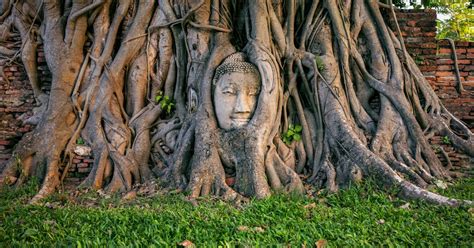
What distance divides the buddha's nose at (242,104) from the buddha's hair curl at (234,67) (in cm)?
28

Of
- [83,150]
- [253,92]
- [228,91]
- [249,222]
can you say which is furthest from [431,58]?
[83,150]

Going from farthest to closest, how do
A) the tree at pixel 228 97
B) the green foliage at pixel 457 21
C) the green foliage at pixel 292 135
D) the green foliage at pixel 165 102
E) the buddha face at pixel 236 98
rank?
the green foliage at pixel 457 21 < the green foliage at pixel 165 102 < the green foliage at pixel 292 135 < the buddha face at pixel 236 98 < the tree at pixel 228 97

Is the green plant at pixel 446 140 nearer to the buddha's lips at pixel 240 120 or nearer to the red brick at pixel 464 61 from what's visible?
Answer: the red brick at pixel 464 61

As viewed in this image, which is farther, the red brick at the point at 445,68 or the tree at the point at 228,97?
the red brick at the point at 445,68

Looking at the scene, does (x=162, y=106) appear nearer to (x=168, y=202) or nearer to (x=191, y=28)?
(x=191, y=28)

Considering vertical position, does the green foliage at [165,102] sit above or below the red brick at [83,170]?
above

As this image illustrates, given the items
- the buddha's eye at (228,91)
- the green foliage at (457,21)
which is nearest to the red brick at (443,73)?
the buddha's eye at (228,91)

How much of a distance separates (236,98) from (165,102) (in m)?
1.00

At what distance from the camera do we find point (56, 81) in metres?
4.62

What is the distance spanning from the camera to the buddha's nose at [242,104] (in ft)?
13.2

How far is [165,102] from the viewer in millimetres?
4629

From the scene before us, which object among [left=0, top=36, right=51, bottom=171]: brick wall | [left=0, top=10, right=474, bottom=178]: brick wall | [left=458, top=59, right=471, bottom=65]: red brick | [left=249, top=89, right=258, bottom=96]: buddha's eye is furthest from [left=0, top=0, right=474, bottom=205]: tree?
[left=458, top=59, right=471, bottom=65]: red brick

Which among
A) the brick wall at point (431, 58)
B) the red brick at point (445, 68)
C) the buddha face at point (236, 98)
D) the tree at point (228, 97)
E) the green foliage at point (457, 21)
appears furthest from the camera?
the green foliage at point (457, 21)

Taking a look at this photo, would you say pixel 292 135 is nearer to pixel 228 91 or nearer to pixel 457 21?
pixel 228 91
